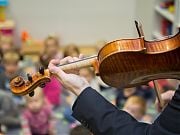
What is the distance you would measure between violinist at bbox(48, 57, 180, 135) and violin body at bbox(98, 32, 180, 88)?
0.10 metres

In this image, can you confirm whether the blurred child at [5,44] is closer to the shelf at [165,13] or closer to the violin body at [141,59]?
the shelf at [165,13]

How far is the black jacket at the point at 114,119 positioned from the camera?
2.69 feet

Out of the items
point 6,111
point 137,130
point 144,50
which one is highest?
point 144,50

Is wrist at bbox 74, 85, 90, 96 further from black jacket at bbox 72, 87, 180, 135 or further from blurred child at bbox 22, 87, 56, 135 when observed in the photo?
blurred child at bbox 22, 87, 56, 135

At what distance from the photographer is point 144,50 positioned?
1.00 m

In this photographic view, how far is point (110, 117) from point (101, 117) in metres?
0.02

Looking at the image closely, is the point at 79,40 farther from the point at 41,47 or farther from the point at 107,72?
the point at 107,72

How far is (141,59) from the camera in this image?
39.8 inches

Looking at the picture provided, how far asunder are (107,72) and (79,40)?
253cm

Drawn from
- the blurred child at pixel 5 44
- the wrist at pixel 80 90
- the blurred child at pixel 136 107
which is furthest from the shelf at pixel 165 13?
→ the wrist at pixel 80 90

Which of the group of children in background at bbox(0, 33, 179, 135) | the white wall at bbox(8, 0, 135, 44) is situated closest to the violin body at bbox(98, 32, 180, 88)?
the group of children in background at bbox(0, 33, 179, 135)

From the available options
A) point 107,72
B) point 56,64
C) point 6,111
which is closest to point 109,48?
point 107,72

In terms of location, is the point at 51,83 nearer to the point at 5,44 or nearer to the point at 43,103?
the point at 43,103

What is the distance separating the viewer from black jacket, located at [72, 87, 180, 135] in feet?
2.69
